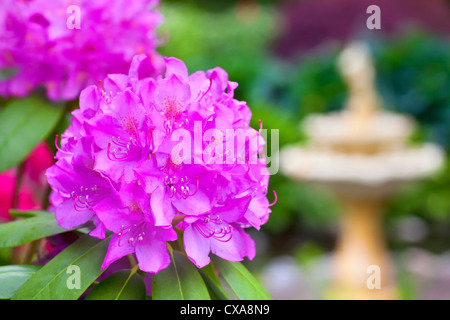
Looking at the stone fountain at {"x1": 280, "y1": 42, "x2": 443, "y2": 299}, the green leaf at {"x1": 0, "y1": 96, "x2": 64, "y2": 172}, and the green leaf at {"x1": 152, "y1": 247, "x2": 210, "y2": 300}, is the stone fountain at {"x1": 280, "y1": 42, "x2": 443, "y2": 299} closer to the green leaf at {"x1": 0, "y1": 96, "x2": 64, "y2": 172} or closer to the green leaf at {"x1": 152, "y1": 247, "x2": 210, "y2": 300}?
the green leaf at {"x1": 0, "y1": 96, "x2": 64, "y2": 172}

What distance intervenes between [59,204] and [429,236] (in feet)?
13.5

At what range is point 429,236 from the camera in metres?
4.32

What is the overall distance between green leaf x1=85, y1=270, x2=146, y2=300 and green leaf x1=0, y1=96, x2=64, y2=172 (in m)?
0.31

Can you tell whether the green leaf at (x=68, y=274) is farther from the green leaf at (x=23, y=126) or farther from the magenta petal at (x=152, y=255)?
the green leaf at (x=23, y=126)

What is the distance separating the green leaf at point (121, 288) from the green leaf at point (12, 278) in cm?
8

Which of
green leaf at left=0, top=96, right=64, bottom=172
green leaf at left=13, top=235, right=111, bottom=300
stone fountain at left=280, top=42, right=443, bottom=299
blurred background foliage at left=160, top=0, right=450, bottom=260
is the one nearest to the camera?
green leaf at left=13, top=235, right=111, bottom=300

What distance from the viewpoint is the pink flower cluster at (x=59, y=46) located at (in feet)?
2.85

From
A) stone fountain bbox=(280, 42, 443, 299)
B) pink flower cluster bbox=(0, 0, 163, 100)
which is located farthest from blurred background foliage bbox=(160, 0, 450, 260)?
pink flower cluster bbox=(0, 0, 163, 100)

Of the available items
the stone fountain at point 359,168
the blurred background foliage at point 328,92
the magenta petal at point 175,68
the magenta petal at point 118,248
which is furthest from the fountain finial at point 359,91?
the magenta petal at point 118,248

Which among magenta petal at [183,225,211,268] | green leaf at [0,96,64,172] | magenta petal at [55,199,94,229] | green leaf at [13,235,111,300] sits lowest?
green leaf at [13,235,111,300]

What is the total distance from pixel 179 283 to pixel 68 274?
10 centimetres

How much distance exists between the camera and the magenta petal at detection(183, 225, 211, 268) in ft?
1.74

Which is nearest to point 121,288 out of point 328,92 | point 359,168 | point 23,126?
Answer: point 23,126
